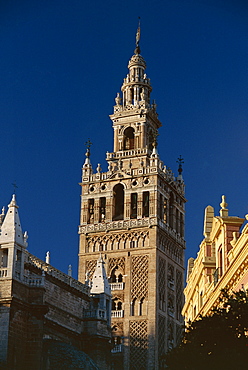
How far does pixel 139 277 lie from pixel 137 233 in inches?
136

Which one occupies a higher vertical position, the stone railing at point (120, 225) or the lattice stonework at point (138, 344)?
the stone railing at point (120, 225)

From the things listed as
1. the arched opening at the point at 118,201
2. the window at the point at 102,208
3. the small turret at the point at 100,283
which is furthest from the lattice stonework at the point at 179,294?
the small turret at the point at 100,283

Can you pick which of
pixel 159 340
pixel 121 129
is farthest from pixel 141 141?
pixel 159 340

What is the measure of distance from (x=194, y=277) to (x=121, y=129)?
88.1ft

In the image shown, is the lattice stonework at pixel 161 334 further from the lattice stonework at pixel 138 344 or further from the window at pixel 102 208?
the window at pixel 102 208

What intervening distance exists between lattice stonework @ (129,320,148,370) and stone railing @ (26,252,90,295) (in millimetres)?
11680

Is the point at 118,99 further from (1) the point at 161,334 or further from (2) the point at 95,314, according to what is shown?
(2) the point at 95,314

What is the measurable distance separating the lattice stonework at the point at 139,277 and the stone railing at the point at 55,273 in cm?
1237

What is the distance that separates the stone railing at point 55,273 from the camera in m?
43.7

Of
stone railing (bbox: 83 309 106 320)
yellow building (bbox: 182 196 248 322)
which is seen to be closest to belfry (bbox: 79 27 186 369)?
stone railing (bbox: 83 309 106 320)

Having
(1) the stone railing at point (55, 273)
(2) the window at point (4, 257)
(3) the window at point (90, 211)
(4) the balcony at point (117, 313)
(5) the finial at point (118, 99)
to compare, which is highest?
(5) the finial at point (118, 99)

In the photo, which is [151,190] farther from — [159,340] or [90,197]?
[159,340]

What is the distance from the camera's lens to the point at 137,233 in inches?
2472

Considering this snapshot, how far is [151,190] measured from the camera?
208 ft
